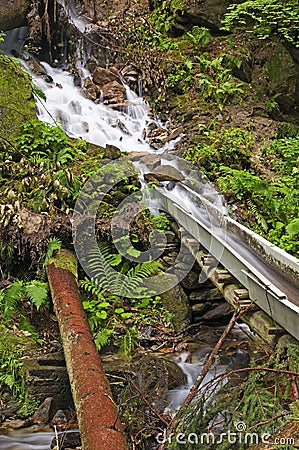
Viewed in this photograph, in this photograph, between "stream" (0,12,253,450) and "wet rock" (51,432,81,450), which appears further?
"stream" (0,12,253,450)

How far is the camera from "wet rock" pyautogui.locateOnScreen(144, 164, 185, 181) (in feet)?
27.5

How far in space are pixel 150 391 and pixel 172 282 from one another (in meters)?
1.92

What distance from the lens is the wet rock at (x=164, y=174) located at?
27.5 ft

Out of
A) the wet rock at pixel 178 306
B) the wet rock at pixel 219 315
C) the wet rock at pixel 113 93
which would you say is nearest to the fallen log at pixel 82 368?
the wet rock at pixel 178 306

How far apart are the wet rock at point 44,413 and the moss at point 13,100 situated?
4.75m

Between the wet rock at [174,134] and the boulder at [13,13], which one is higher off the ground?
the boulder at [13,13]

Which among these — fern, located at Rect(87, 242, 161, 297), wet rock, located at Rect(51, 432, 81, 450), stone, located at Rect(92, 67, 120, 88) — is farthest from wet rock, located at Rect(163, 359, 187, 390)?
stone, located at Rect(92, 67, 120, 88)

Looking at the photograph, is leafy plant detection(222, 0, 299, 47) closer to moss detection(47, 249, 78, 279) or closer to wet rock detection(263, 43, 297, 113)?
wet rock detection(263, 43, 297, 113)

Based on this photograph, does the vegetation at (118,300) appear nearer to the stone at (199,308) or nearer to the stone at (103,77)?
the stone at (199,308)

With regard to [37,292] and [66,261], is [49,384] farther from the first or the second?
[66,261]

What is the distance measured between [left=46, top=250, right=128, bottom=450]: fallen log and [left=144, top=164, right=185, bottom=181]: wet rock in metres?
2.93

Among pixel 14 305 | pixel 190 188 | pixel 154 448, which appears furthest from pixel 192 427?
pixel 190 188

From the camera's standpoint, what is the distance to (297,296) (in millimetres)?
4586

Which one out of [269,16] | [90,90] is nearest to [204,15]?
[269,16]
